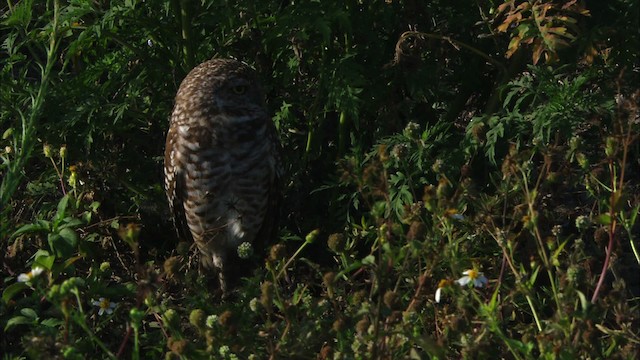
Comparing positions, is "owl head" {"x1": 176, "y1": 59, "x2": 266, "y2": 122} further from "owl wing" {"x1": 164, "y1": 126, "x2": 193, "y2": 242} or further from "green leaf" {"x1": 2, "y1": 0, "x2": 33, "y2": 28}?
"green leaf" {"x1": 2, "y1": 0, "x2": 33, "y2": 28}

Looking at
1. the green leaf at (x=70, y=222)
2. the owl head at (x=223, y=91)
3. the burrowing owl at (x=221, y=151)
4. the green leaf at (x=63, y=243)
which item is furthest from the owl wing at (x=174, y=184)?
the green leaf at (x=63, y=243)

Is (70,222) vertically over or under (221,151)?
over

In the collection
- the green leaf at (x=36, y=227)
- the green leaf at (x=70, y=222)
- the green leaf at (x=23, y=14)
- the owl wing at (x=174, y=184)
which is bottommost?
the owl wing at (x=174, y=184)

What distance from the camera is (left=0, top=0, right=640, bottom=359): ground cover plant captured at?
3.33m

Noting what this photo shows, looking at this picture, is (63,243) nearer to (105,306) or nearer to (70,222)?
(70,222)

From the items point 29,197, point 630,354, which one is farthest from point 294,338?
point 29,197

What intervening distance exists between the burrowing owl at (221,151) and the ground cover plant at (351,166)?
0.64 ft

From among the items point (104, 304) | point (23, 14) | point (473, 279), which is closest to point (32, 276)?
point (104, 304)

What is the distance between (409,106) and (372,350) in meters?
1.91

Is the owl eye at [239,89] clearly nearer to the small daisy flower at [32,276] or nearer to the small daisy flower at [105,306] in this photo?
the small daisy flower at [105,306]

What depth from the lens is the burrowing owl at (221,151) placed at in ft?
15.3

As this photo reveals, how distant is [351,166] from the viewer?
309 cm

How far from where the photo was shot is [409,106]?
4750 mm

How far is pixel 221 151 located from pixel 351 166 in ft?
5.70
